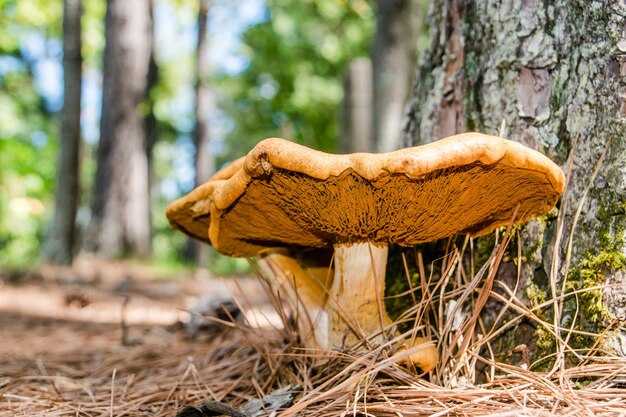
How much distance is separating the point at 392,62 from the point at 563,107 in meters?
5.21

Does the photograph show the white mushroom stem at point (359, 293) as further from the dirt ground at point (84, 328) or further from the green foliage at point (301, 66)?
the green foliage at point (301, 66)

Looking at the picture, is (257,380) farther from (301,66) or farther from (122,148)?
(301,66)

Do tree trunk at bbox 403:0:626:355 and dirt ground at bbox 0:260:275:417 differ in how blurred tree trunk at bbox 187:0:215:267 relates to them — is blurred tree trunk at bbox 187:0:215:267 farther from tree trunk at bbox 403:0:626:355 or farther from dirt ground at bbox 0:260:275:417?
tree trunk at bbox 403:0:626:355

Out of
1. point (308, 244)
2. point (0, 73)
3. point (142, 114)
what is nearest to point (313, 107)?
point (142, 114)

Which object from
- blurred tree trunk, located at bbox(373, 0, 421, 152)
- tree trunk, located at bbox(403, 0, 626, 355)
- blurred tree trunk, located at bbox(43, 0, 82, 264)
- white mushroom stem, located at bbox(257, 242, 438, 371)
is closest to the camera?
tree trunk, located at bbox(403, 0, 626, 355)

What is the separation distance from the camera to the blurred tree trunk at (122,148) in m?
6.84

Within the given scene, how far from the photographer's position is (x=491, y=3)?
1.70 metres

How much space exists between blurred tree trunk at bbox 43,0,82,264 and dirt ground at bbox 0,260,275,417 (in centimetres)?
33

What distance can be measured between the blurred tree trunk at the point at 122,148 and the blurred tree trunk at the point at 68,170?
0.93 meters

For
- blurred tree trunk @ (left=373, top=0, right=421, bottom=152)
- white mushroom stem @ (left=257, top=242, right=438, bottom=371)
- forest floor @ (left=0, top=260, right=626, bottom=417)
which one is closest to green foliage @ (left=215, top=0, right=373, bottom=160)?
blurred tree trunk @ (left=373, top=0, right=421, bottom=152)

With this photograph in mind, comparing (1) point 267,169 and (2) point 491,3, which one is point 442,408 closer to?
(1) point 267,169

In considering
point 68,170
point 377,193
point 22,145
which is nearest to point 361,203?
point 377,193

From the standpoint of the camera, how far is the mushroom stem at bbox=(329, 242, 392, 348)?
154cm

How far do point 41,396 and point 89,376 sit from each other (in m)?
0.37
